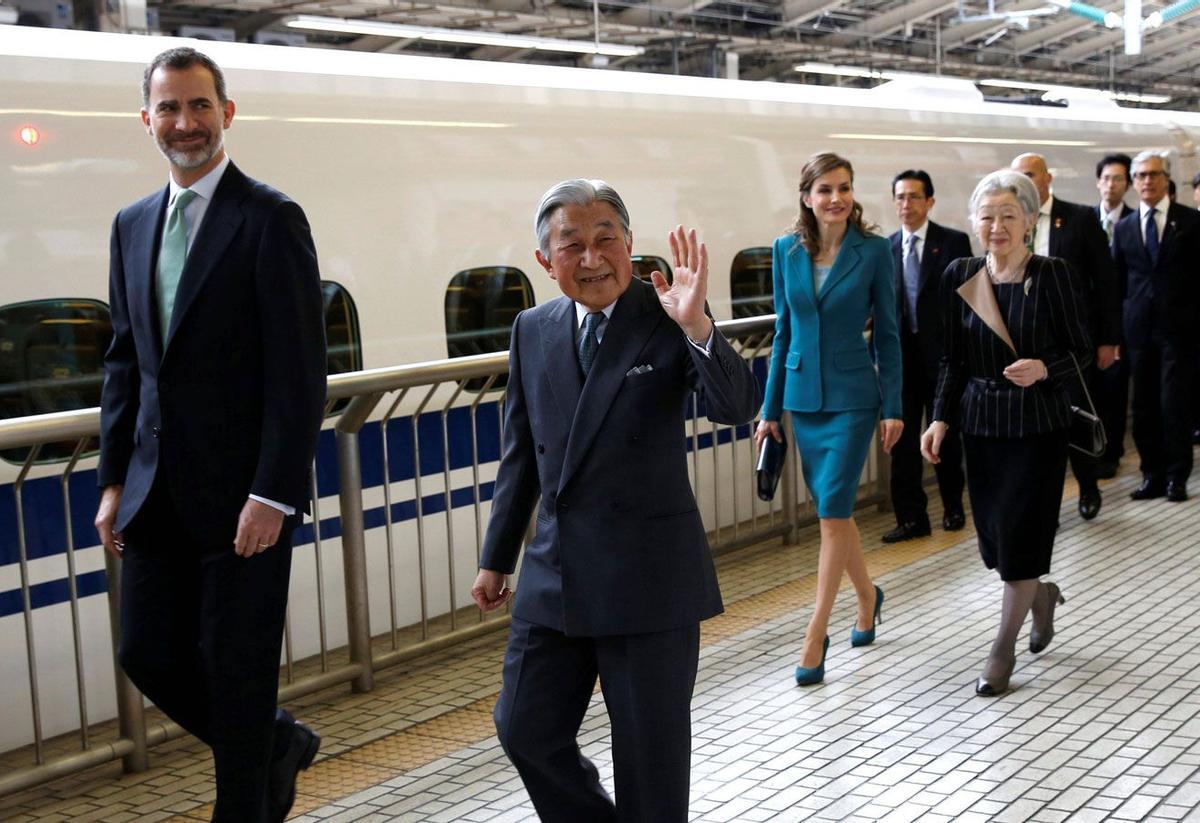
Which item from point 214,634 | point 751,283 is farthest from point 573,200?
point 751,283

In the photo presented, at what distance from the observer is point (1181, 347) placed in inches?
334

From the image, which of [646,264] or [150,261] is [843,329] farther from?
[150,261]

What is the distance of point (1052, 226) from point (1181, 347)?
1.34 metres

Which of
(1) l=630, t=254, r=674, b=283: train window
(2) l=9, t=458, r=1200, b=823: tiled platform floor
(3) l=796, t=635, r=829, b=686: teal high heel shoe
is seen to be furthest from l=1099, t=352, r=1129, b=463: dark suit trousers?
(3) l=796, t=635, r=829, b=686: teal high heel shoe

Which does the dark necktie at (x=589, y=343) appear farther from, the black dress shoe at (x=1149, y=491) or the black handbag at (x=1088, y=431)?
the black dress shoe at (x=1149, y=491)

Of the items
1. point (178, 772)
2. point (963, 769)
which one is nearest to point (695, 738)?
point (963, 769)

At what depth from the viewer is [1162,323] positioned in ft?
28.0

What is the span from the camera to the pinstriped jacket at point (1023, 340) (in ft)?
16.4

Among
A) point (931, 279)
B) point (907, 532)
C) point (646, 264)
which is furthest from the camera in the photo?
point (907, 532)

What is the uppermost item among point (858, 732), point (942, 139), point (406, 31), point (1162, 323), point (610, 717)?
point (406, 31)

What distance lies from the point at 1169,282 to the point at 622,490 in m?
6.37

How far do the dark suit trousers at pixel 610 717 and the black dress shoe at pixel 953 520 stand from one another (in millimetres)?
5083

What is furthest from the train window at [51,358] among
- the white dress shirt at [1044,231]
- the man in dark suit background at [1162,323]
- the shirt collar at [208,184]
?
the man in dark suit background at [1162,323]

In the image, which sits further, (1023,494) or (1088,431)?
(1088,431)
